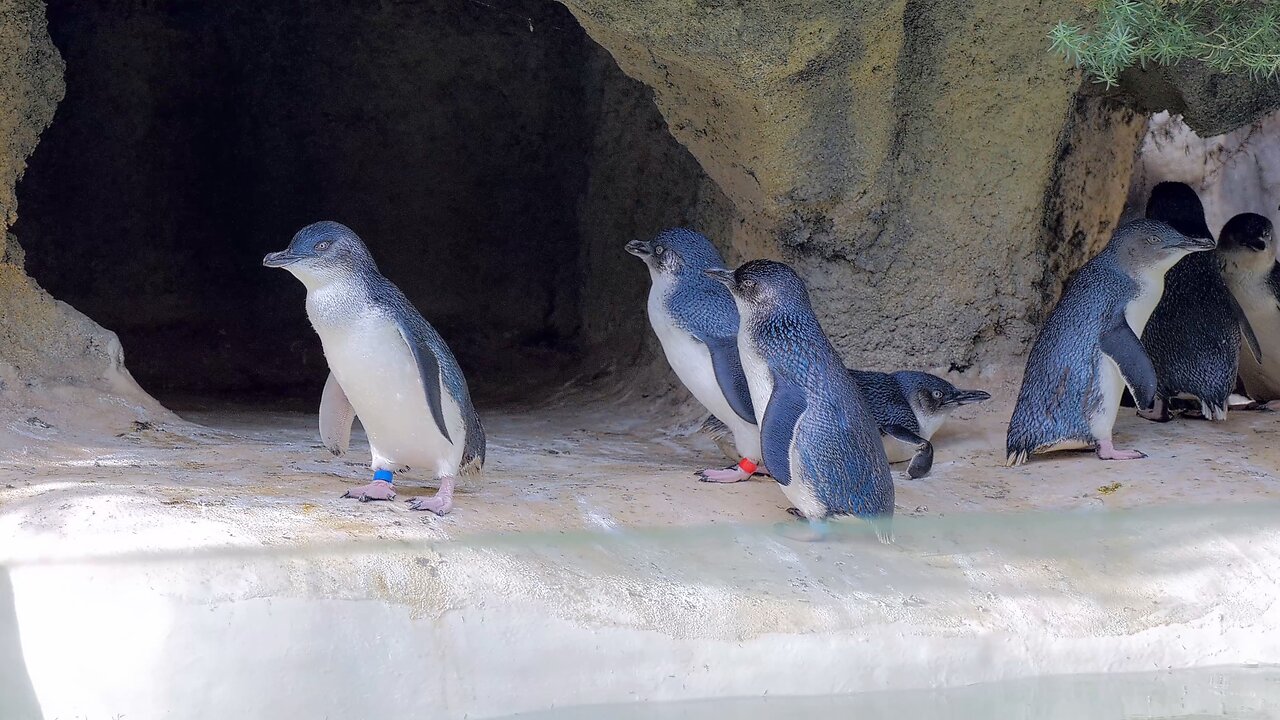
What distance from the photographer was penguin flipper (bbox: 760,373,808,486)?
3371 mm

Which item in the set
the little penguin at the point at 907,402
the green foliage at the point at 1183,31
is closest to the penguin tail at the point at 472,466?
the little penguin at the point at 907,402

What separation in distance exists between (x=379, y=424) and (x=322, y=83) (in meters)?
5.07

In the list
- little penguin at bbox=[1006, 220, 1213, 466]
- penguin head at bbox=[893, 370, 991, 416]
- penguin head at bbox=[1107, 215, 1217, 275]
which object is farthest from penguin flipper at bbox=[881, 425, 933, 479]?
penguin head at bbox=[1107, 215, 1217, 275]

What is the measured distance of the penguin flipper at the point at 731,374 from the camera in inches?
158

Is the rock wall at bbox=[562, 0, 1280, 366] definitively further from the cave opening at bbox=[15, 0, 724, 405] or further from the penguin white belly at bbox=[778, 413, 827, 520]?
the cave opening at bbox=[15, 0, 724, 405]

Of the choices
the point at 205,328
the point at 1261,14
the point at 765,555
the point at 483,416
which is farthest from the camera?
the point at 205,328

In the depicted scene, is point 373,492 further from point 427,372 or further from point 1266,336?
point 1266,336

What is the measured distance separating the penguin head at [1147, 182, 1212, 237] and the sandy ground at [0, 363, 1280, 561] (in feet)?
2.48

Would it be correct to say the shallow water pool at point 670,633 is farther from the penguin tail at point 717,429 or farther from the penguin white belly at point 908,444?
the penguin tail at point 717,429

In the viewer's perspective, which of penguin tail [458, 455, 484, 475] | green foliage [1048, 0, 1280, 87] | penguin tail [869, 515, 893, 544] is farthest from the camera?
penguin tail [458, 455, 484, 475]

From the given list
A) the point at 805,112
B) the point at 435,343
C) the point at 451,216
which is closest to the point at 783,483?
the point at 435,343

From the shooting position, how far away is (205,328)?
779 centimetres

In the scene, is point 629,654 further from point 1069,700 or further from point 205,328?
point 205,328

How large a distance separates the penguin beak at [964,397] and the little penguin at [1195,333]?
791 millimetres
